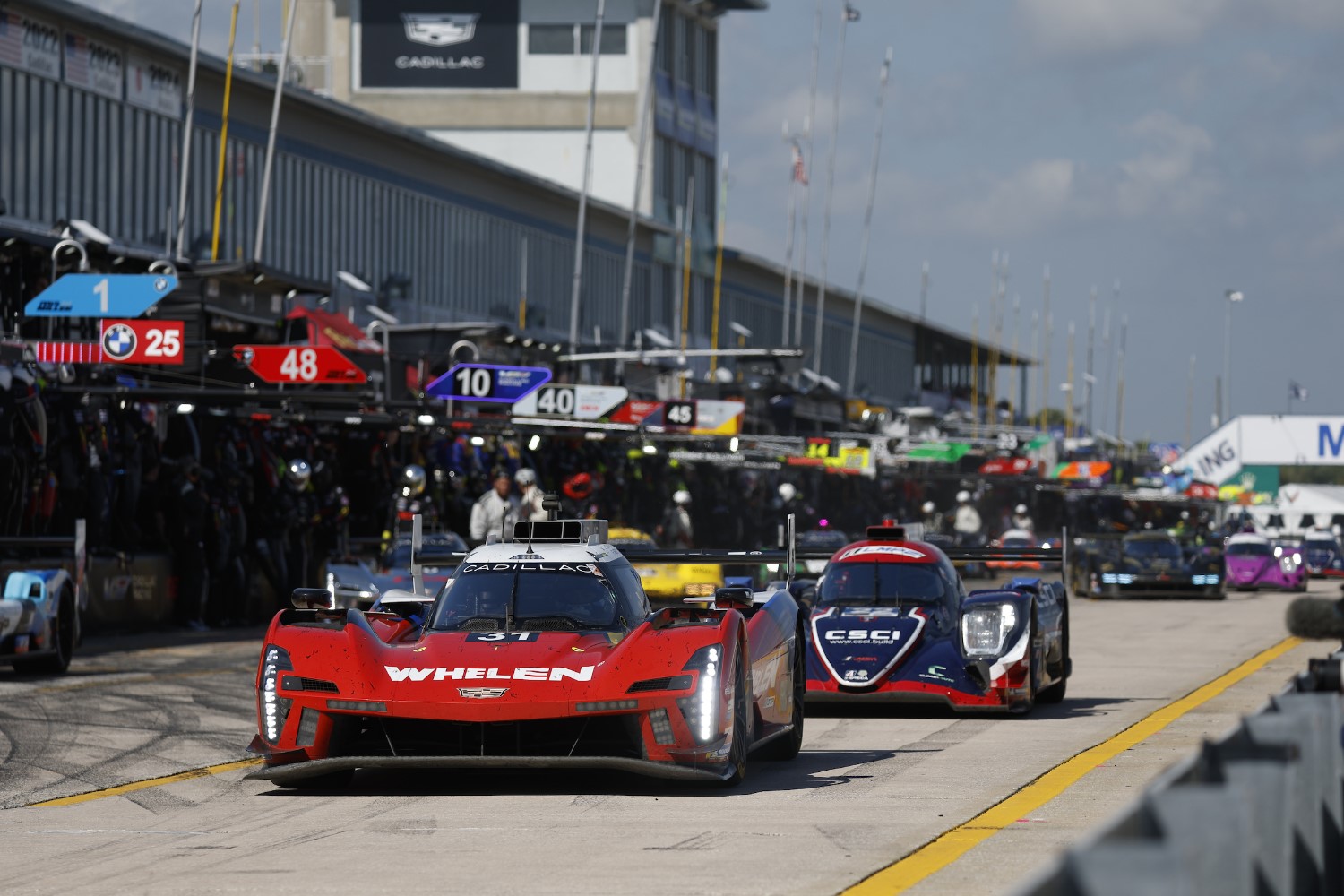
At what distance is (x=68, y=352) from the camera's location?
942 inches

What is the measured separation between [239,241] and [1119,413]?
83501 mm

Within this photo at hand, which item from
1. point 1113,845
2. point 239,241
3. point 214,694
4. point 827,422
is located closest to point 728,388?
point 827,422

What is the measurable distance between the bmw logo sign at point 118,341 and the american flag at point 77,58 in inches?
589

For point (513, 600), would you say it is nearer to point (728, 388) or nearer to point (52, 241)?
point (52, 241)

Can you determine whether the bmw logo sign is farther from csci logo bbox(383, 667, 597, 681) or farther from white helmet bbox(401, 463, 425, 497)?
csci logo bbox(383, 667, 597, 681)

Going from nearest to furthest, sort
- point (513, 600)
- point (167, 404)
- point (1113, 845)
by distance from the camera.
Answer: point (1113, 845), point (513, 600), point (167, 404)

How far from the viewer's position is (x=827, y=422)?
64.8 m

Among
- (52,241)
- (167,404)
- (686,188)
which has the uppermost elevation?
(686,188)

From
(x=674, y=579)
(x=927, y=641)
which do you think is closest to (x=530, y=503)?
(x=674, y=579)

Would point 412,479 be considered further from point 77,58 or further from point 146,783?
point 146,783

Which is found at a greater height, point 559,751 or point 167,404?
point 167,404

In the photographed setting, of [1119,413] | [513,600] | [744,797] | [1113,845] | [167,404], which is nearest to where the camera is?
[1113,845]

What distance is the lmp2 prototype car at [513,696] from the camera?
34.0 feet

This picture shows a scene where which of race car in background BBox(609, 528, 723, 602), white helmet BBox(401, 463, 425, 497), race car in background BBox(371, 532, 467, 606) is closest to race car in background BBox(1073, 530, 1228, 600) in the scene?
white helmet BBox(401, 463, 425, 497)
